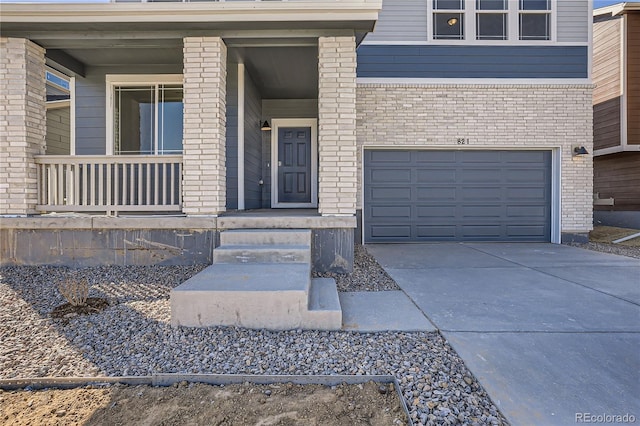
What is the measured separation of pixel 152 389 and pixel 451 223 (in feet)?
20.7

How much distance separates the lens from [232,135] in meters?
5.77

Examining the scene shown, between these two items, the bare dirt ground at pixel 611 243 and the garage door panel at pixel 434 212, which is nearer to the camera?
the bare dirt ground at pixel 611 243

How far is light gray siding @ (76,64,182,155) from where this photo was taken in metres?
5.86

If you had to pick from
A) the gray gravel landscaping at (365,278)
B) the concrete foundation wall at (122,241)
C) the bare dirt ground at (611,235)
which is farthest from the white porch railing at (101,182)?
the bare dirt ground at (611,235)

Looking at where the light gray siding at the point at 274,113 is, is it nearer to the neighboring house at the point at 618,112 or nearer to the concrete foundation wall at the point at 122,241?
the concrete foundation wall at the point at 122,241

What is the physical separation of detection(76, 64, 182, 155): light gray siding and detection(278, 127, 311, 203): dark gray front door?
104 inches

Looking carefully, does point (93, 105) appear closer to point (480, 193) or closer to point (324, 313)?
point (324, 313)

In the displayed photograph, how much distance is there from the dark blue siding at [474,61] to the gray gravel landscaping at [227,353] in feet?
19.1

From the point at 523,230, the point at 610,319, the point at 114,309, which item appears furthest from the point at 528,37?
the point at 114,309

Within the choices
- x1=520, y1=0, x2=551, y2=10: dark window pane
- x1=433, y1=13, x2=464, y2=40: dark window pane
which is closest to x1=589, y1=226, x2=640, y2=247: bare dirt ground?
x1=520, y1=0, x2=551, y2=10: dark window pane

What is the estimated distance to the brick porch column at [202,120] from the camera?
4.28 meters

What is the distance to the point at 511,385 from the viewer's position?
5.84 ft

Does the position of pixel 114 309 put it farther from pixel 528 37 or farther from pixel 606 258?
pixel 528 37

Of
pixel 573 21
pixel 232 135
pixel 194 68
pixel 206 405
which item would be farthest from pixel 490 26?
pixel 206 405
